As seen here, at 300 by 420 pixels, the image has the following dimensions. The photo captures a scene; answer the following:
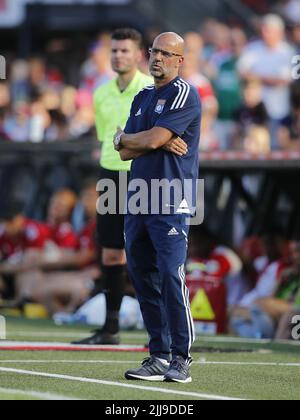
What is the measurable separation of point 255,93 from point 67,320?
4233 millimetres

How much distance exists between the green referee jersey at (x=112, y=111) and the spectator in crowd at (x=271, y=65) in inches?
234

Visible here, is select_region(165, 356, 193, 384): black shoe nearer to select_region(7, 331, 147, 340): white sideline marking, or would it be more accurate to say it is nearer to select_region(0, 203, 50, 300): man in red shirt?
select_region(7, 331, 147, 340): white sideline marking

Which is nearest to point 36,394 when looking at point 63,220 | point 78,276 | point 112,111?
point 112,111

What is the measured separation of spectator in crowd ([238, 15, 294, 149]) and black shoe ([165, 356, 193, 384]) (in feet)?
28.7

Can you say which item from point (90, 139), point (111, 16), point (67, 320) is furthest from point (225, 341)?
point (111, 16)

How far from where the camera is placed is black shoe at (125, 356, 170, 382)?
25.2ft

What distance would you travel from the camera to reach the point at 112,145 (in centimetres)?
1009

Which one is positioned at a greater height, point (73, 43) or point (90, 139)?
point (73, 43)

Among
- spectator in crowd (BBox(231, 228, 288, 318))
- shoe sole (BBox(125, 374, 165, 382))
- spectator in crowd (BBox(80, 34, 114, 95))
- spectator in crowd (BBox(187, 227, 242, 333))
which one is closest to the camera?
shoe sole (BBox(125, 374, 165, 382))

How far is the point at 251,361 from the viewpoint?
938 cm

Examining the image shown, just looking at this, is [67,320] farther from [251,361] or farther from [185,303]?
[185,303]

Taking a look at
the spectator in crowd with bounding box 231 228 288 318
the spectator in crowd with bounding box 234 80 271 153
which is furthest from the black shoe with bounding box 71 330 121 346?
the spectator in crowd with bounding box 234 80 271 153

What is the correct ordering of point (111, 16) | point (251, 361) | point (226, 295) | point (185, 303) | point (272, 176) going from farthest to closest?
point (111, 16)
point (272, 176)
point (226, 295)
point (251, 361)
point (185, 303)

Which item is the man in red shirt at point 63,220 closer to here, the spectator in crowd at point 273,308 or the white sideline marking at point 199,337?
the spectator in crowd at point 273,308
